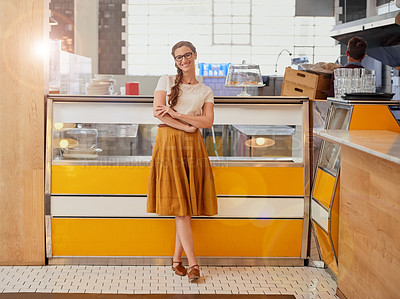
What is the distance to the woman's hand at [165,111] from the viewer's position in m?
3.44

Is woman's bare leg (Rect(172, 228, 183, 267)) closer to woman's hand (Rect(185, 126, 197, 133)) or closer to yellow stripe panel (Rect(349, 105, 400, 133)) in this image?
woman's hand (Rect(185, 126, 197, 133))

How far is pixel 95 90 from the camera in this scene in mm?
4188

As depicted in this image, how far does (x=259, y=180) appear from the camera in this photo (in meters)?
3.85

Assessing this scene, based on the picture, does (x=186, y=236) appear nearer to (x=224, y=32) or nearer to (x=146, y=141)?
(x=146, y=141)

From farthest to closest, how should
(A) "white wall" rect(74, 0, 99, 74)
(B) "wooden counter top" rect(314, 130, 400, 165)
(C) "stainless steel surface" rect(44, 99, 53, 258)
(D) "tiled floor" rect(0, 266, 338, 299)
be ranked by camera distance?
1. (A) "white wall" rect(74, 0, 99, 74)
2. (C) "stainless steel surface" rect(44, 99, 53, 258)
3. (D) "tiled floor" rect(0, 266, 338, 299)
4. (B) "wooden counter top" rect(314, 130, 400, 165)

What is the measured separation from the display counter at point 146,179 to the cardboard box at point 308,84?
0.65 feet

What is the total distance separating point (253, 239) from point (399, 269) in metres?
1.59

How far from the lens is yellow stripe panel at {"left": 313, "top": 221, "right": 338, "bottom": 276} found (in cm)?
346

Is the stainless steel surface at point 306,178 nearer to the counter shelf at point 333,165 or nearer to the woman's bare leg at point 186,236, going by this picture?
the counter shelf at point 333,165

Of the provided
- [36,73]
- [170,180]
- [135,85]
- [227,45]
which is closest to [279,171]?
[170,180]

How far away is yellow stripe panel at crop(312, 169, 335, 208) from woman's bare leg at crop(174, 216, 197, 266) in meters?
0.85

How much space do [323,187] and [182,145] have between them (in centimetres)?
92

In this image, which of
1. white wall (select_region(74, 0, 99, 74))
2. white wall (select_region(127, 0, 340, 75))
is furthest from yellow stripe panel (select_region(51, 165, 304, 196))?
white wall (select_region(127, 0, 340, 75))

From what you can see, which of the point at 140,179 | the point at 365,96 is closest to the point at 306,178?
the point at 365,96
